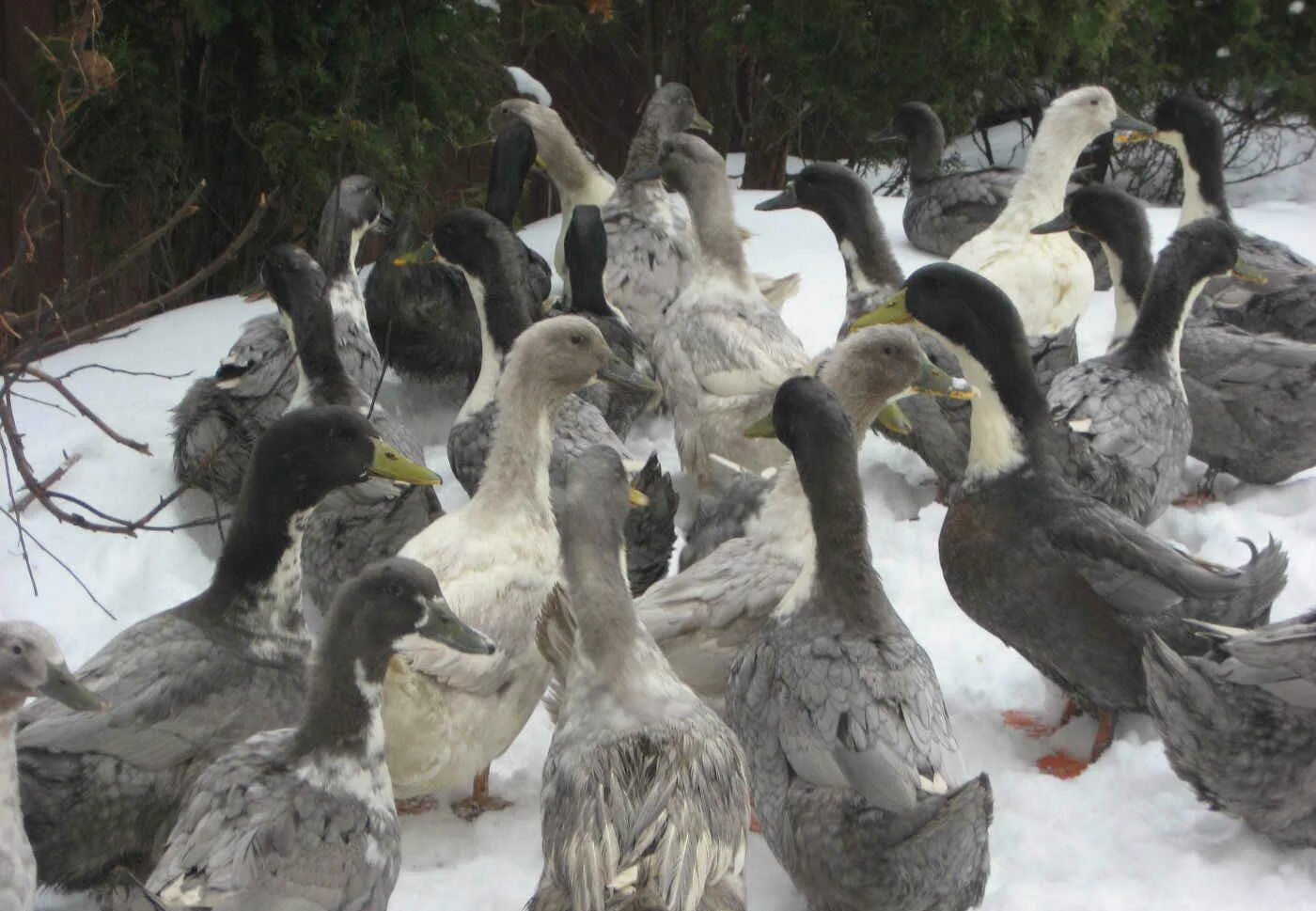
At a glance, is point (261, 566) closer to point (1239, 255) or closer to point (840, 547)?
point (840, 547)

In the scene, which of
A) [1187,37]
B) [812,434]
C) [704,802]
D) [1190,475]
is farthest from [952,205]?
[704,802]

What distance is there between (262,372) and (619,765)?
119 inches

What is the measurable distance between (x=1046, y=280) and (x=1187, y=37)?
14.7ft

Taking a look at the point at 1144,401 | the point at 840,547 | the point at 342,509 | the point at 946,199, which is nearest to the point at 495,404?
the point at 342,509

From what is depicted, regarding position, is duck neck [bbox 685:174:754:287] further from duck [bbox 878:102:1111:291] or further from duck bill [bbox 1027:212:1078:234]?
duck [bbox 878:102:1111:291]

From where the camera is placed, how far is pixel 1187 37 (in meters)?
10.4

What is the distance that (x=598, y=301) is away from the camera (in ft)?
21.8

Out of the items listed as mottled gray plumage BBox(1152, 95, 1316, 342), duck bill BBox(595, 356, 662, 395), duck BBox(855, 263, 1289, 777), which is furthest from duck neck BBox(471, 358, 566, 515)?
mottled gray plumage BBox(1152, 95, 1316, 342)

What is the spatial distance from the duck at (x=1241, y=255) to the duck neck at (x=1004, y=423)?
2169 mm

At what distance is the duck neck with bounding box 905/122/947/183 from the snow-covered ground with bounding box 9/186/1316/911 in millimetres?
1044

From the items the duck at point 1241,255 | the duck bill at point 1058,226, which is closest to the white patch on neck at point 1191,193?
the duck at point 1241,255

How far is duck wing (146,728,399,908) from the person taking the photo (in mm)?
3236

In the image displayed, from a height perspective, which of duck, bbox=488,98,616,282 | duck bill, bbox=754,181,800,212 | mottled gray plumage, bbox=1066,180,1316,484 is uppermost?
duck, bbox=488,98,616,282

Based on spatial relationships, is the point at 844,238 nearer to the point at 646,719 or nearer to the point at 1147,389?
the point at 1147,389
